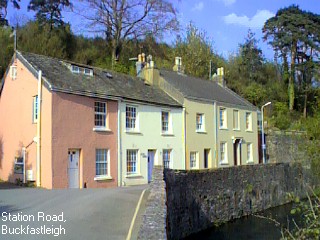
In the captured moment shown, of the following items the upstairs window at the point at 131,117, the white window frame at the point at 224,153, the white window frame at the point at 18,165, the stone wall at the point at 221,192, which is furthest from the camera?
the white window frame at the point at 224,153

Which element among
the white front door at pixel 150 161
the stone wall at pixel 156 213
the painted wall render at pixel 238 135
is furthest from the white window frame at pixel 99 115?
the painted wall render at pixel 238 135

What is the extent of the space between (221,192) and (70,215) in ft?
33.9

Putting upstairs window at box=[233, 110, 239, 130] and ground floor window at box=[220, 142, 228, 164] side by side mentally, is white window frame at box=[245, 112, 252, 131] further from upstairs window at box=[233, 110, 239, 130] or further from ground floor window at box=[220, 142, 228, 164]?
ground floor window at box=[220, 142, 228, 164]

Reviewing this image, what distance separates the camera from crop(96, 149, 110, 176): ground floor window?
79.8 ft

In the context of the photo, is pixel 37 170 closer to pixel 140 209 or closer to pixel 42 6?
pixel 140 209

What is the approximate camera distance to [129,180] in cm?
2584

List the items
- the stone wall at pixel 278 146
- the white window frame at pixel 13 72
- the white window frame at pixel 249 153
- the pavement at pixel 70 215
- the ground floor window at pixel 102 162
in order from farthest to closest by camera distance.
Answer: the stone wall at pixel 278 146, the white window frame at pixel 249 153, the white window frame at pixel 13 72, the ground floor window at pixel 102 162, the pavement at pixel 70 215

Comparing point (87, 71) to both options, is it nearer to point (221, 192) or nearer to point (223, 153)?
point (221, 192)

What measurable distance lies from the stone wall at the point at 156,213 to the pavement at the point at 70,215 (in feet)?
→ 1.34

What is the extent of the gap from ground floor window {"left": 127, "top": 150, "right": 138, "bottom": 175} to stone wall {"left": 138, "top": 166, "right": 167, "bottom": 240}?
36.6ft

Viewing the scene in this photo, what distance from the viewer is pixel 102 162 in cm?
2455

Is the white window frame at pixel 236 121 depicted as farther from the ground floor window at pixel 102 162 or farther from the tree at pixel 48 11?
the tree at pixel 48 11

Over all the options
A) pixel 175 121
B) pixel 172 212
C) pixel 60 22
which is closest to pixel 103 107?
pixel 175 121

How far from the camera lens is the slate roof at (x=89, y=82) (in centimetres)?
2336
